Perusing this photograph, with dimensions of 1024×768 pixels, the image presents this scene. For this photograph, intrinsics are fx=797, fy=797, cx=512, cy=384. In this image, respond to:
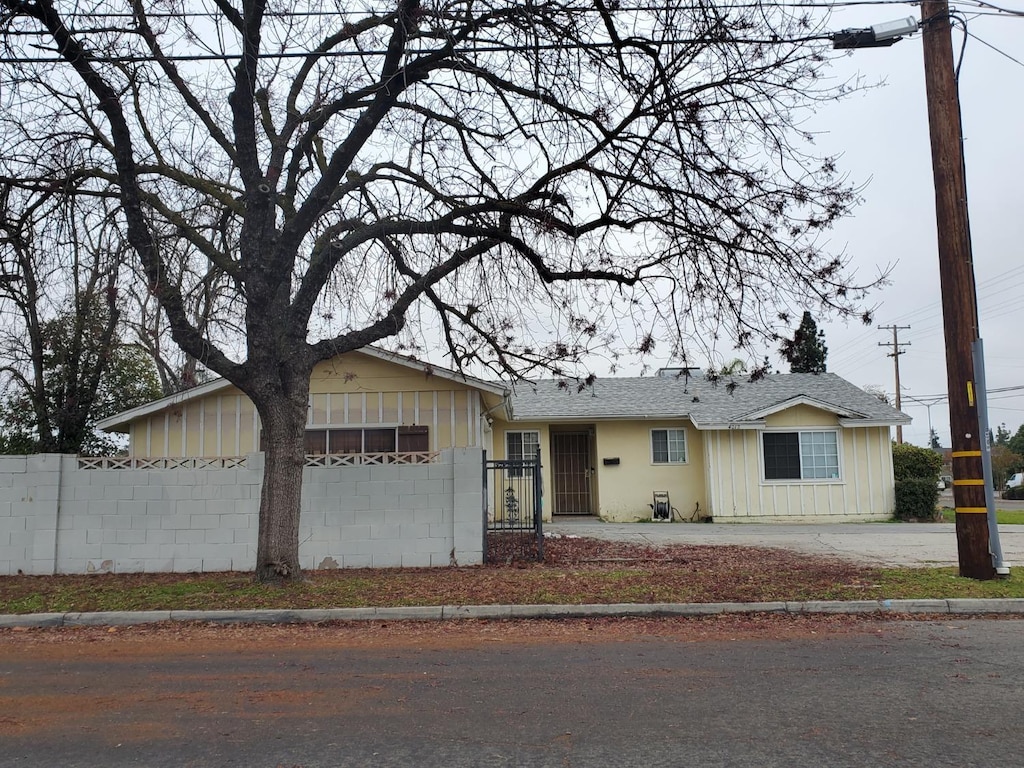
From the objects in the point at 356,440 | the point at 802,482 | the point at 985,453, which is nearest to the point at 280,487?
the point at 356,440

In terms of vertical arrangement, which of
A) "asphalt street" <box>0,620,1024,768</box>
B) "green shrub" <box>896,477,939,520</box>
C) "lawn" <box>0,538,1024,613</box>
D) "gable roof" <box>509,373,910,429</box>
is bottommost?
"asphalt street" <box>0,620,1024,768</box>

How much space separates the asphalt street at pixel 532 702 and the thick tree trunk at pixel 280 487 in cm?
228

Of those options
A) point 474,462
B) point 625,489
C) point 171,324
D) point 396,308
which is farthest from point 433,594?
point 625,489

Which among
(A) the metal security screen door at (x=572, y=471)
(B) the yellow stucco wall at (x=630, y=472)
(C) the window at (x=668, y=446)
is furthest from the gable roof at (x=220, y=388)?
(C) the window at (x=668, y=446)

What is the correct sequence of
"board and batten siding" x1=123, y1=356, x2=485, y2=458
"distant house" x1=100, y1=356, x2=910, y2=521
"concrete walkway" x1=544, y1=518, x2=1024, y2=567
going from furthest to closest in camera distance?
1. "distant house" x1=100, y1=356, x2=910, y2=521
2. "board and batten siding" x1=123, y1=356, x2=485, y2=458
3. "concrete walkway" x1=544, y1=518, x2=1024, y2=567

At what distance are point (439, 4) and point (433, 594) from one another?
6.85m

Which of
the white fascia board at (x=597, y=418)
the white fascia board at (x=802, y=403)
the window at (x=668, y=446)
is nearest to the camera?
the white fascia board at (x=802, y=403)

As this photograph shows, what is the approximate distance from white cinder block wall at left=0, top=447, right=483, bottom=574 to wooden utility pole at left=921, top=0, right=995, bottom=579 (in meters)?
6.69

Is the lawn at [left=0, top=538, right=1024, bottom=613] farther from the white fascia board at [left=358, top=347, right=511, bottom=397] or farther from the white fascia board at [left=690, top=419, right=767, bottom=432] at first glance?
the white fascia board at [left=690, top=419, right=767, bottom=432]

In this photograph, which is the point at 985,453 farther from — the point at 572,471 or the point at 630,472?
the point at 572,471

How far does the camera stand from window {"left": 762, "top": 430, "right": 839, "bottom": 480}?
2078 centimetres

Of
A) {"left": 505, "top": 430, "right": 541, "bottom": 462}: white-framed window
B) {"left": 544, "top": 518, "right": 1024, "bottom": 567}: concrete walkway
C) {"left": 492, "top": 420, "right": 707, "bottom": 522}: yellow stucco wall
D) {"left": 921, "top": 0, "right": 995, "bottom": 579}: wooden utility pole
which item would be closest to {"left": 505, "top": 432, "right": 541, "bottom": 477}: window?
{"left": 505, "top": 430, "right": 541, "bottom": 462}: white-framed window

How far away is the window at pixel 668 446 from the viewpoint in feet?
70.3

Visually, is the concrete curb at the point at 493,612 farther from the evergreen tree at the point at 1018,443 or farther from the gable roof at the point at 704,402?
the evergreen tree at the point at 1018,443
